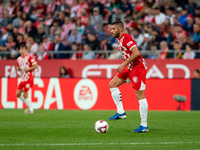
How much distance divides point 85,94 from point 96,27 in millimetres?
4740

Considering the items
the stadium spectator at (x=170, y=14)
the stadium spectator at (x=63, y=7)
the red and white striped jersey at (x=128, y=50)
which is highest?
the stadium spectator at (x=63, y=7)

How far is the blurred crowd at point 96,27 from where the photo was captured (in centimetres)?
1652

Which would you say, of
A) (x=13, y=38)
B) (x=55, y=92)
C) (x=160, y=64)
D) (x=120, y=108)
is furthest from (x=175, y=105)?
(x=13, y=38)

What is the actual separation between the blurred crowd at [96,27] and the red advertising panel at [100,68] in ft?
1.02

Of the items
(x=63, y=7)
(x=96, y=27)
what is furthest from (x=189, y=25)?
(x=63, y=7)

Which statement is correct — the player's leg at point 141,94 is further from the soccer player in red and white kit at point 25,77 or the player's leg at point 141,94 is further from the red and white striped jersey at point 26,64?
the red and white striped jersey at point 26,64

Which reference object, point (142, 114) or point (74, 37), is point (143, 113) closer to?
point (142, 114)

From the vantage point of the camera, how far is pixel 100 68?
17.0 metres

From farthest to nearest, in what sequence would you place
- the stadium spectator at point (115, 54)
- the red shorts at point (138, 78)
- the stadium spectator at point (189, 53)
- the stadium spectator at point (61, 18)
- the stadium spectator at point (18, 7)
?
the stadium spectator at point (18, 7), the stadium spectator at point (61, 18), the stadium spectator at point (115, 54), the stadium spectator at point (189, 53), the red shorts at point (138, 78)

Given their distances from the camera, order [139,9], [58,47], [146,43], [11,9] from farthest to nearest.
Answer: [11,9] < [139,9] < [58,47] < [146,43]

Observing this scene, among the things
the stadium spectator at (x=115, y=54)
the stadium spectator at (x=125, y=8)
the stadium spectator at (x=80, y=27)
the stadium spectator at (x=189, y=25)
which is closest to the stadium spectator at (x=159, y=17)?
the stadium spectator at (x=189, y=25)

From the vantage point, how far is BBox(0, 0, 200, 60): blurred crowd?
16516 mm

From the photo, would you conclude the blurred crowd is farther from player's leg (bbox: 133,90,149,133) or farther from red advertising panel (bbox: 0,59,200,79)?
player's leg (bbox: 133,90,149,133)

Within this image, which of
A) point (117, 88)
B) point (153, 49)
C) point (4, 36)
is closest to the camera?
point (117, 88)
